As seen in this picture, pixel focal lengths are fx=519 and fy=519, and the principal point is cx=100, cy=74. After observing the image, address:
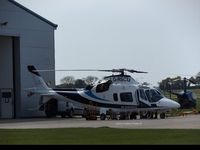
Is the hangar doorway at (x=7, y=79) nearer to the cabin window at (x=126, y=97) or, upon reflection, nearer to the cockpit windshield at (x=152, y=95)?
the cabin window at (x=126, y=97)

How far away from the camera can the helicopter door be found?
33375 millimetres

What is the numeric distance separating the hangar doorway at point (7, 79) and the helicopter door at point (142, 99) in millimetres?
11872

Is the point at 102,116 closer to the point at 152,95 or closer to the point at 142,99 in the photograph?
the point at 142,99

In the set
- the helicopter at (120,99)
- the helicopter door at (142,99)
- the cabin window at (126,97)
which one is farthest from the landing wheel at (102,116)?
the helicopter door at (142,99)

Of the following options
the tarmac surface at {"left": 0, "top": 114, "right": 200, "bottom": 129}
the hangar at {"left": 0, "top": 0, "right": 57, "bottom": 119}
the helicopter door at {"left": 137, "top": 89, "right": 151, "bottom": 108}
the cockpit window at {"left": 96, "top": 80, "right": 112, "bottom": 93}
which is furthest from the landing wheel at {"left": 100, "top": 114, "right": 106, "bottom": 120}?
the hangar at {"left": 0, "top": 0, "right": 57, "bottom": 119}

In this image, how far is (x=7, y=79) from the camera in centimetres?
4097

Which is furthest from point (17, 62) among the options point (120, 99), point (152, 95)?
point (152, 95)

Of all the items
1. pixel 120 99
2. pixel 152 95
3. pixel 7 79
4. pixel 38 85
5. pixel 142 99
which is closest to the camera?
pixel 142 99

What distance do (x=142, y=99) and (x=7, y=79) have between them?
41.2ft

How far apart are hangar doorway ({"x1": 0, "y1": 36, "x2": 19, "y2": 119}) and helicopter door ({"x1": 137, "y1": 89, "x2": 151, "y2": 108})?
467 inches

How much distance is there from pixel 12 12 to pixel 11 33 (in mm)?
1780

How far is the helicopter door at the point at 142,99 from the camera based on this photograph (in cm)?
3338
